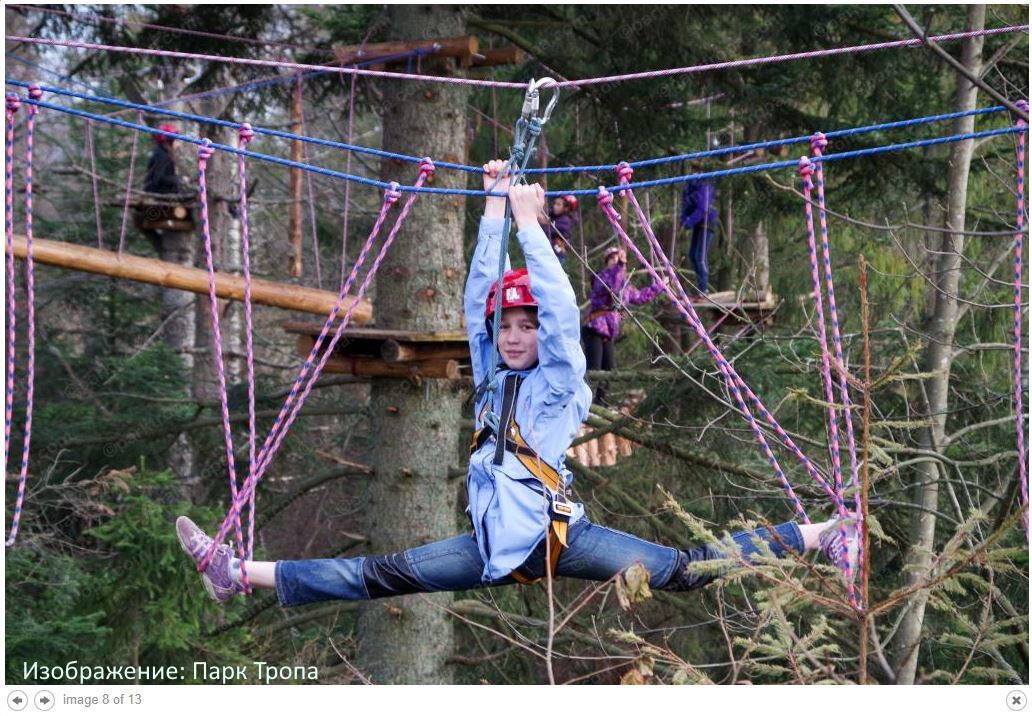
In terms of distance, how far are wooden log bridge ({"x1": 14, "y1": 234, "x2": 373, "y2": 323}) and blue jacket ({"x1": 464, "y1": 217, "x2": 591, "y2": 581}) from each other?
3.46 metres

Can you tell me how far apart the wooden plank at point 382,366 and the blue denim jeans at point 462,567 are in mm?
2432

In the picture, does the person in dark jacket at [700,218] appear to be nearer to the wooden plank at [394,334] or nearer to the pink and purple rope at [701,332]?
the wooden plank at [394,334]

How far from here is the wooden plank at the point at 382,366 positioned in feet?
22.0

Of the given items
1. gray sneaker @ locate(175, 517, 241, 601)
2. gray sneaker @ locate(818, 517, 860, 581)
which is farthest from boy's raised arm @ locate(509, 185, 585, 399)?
gray sneaker @ locate(175, 517, 241, 601)

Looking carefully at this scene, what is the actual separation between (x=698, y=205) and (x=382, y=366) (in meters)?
2.56

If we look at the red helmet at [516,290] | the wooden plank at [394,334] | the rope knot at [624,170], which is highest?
the rope knot at [624,170]

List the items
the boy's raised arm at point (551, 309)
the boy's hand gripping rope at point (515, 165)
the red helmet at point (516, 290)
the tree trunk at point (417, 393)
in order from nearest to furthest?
the boy's raised arm at point (551, 309), the boy's hand gripping rope at point (515, 165), the red helmet at point (516, 290), the tree trunk at point (417, 393)

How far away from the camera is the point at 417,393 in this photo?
7.40 metres

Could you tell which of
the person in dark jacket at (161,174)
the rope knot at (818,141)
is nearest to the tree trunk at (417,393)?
the rope knot at (818,141)

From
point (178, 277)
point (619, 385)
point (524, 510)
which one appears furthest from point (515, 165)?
point (619, 385)

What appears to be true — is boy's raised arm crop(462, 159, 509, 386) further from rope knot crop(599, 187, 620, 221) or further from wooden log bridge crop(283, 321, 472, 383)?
wooden log bridge crop(283, 321, 472, 383)

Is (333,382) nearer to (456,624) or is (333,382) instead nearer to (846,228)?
(456,624)

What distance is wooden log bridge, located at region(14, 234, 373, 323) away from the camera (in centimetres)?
766

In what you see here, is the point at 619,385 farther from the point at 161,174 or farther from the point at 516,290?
the point at 516,290
